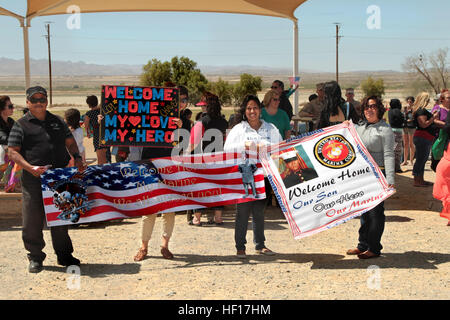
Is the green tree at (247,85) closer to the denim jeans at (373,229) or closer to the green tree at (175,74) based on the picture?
the green tree at (175,74)

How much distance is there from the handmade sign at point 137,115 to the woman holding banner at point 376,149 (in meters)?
2.54

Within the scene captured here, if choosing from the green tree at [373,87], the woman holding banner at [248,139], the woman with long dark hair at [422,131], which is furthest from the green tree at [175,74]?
the woman holding banner at [248,139]

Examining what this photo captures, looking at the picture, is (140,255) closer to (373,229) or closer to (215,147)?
(215,147)

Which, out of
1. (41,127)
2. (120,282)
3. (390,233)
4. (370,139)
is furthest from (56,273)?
(390,233)

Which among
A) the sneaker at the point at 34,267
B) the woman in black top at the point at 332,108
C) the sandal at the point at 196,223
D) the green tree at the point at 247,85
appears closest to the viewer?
the sneaker at the point at 34,267

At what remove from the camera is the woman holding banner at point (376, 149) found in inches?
256

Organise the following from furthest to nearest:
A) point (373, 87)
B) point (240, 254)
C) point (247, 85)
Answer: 1. point (373, 87)
2. point (247, 85)
3. point (240, 254)

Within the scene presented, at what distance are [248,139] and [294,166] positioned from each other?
2.13 ft

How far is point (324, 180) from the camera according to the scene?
6.49 meters

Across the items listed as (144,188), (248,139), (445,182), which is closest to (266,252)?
(248,139)

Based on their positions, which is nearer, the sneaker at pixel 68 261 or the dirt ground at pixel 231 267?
the dirt ground at pixel 231 267

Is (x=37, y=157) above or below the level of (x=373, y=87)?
below

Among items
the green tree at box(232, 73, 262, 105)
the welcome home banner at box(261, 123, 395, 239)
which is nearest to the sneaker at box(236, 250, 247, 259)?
the welcome home banner at box(261, 123, 395, 239)

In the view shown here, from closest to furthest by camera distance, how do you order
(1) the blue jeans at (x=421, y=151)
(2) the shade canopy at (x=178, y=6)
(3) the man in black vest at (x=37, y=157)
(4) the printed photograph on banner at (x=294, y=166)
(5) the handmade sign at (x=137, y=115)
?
(3) the man in black vest at (x=37, y=157)
(4) the printed photograph on banner at (x=294, y=166)
(5) the handmade sign at (x=137, y=115)
(1) the blue jeans at (x=421, y=151)
(2) the shade canopy at (x=178, y=6)
